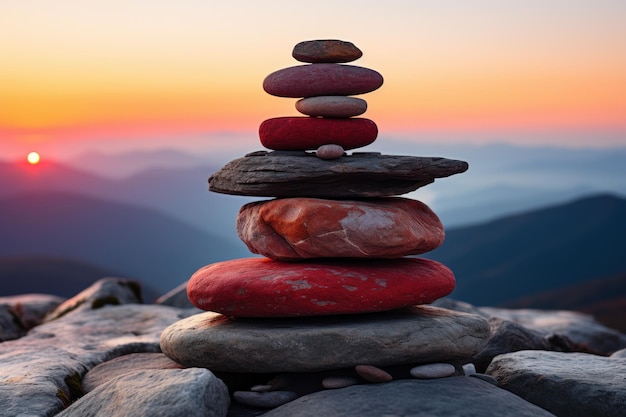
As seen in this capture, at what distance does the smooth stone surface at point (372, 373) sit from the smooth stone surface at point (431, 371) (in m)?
0.47

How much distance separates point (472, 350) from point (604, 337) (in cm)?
1391

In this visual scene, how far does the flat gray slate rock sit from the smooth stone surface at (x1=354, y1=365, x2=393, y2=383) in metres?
2.58

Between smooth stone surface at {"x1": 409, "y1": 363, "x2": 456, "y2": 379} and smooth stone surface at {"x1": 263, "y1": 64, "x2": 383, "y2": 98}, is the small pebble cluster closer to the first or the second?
smooth stone surface at {"x1": 263, "y1": 64, "x2": 383, "y2": 98}

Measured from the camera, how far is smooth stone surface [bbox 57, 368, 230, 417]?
27.7 feet

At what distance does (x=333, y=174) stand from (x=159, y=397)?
3.87 meters

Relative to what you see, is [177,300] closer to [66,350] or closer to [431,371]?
[66,350]

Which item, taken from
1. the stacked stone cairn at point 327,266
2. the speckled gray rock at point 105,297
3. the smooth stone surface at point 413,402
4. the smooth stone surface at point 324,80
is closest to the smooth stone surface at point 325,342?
the stacked stone cairn at point 327,266

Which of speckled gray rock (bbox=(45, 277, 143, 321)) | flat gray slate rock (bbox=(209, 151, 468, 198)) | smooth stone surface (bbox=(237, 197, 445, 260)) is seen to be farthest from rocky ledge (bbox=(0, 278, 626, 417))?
speckled gray rock (bbox=(45, 277, 143, 321))

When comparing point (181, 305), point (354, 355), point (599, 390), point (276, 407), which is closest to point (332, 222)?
point (354, 355)

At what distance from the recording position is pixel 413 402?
863 cm

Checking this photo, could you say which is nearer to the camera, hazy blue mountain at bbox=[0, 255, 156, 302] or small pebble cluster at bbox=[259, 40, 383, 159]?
small pebble cluster at bbox=[259, 40, 383, 159]

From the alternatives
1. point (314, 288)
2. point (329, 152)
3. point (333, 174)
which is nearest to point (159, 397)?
point (314, 288)

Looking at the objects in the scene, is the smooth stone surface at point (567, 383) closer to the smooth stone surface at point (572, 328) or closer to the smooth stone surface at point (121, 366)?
the smooth stone surface at point (121, 366)

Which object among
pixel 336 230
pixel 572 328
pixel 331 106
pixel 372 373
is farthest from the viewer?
pixel 572 328
